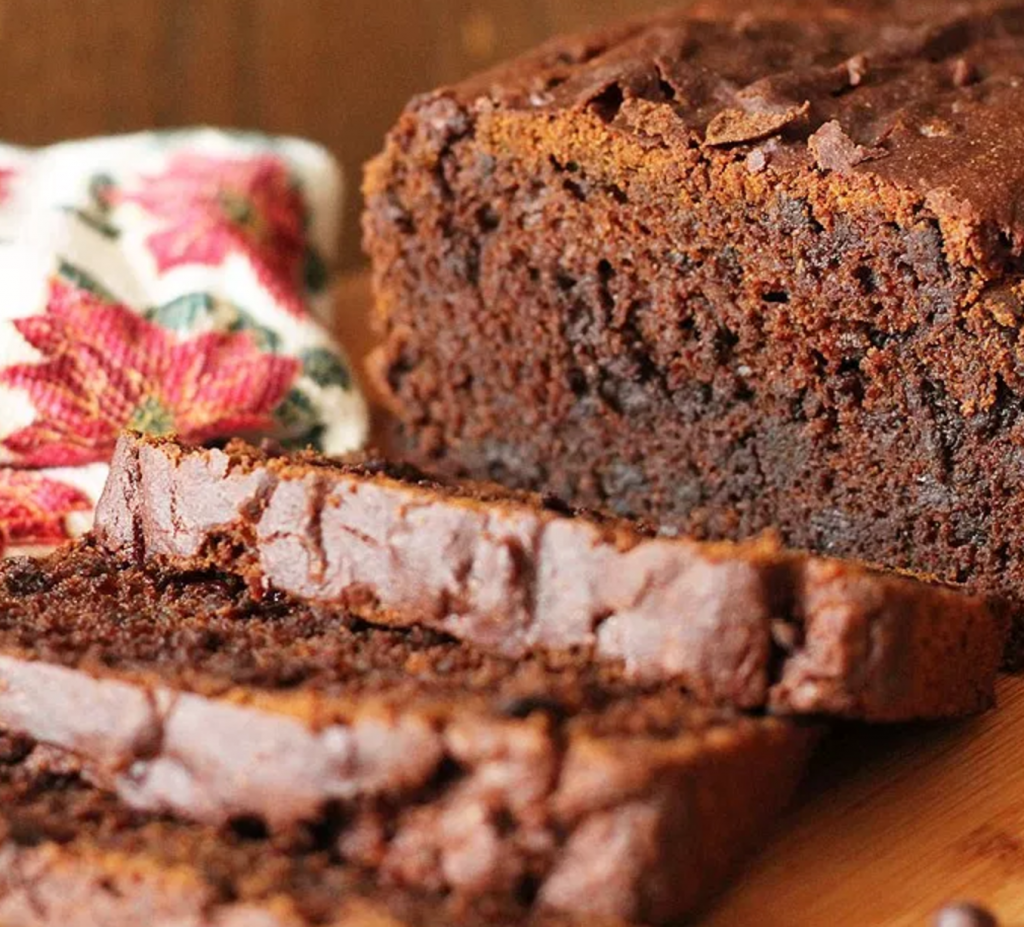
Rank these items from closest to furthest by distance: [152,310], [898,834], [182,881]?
1. [182,881]
2. [898,834]
3. [152,310]

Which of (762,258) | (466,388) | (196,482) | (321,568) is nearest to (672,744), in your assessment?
(321,568)

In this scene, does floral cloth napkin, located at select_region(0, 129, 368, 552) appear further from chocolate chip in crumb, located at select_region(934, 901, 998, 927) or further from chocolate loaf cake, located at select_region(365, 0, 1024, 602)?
chocolate chip in crumb, located at select_region(934, 901, 998, 927)

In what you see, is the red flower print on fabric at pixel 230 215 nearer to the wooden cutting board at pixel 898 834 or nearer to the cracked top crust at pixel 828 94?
the cracked top crust at pixel 828 94

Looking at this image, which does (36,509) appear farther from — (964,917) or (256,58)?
(256,58)

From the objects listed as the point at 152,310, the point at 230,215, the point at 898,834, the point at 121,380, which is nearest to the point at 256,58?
the point at 230,215

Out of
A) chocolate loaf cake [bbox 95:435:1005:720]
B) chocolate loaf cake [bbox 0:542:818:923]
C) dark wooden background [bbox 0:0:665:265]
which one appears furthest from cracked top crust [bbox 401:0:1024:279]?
dark wooden background [bbox 0:0:665:265]

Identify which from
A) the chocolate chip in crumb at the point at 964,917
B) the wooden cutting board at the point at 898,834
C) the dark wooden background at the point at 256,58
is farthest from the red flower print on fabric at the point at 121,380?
the chocolate chip in crumb at the point at 964,917
